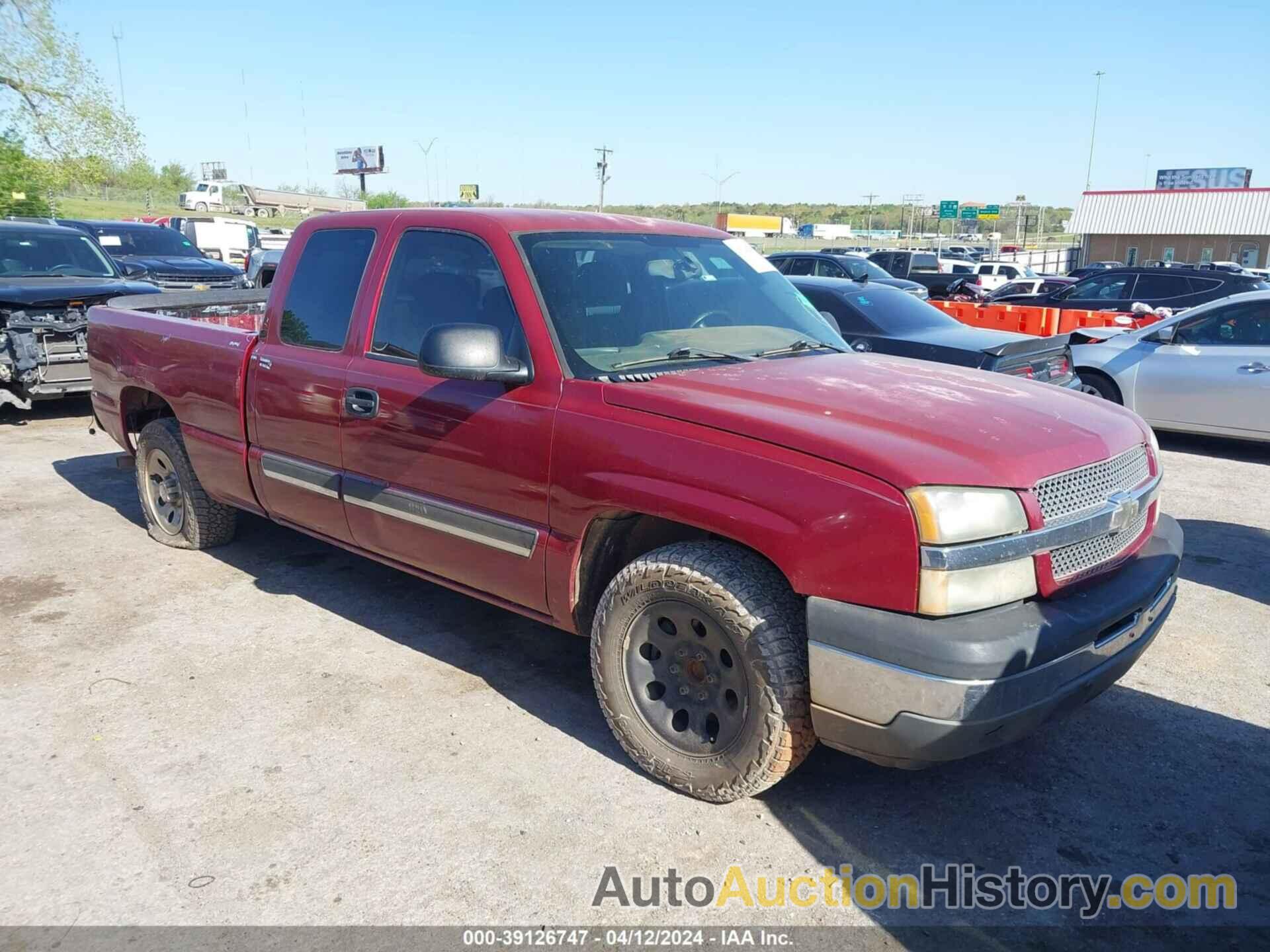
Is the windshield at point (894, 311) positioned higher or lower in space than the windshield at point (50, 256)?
lower

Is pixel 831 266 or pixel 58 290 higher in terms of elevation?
pixel 831 266

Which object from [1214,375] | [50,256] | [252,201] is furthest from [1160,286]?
[252,201]

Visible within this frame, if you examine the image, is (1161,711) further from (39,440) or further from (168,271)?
(168,271)

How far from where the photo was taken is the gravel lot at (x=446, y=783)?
2904 millimetres

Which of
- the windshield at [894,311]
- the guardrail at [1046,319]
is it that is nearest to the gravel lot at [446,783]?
the windshield at [894,311]

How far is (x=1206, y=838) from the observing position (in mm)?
3158

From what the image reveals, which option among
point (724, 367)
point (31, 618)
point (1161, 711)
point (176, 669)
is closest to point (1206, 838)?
point (1161, 711)

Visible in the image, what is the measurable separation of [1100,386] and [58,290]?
10305 mm

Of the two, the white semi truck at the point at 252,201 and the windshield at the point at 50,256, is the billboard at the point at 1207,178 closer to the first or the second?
the white semi truck at the point at 252,201

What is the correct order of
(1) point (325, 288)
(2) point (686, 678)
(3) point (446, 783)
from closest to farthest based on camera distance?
1. (2) point (686, 678)
2. (3) point (446, 783)
3. (1) point (325, 288)

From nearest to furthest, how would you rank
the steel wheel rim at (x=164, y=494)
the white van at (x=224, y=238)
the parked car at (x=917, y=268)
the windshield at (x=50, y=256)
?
the steel wheel rim at (x=164, y=494), the windshield at (x=50, y=256), the parked car at (x=917, y=268), the white van at (x=224, y=238)

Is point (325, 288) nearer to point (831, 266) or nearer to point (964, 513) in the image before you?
point (964, 513)

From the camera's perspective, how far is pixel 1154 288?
1341 centimetres

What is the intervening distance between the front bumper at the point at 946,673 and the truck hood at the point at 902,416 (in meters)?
0.40
